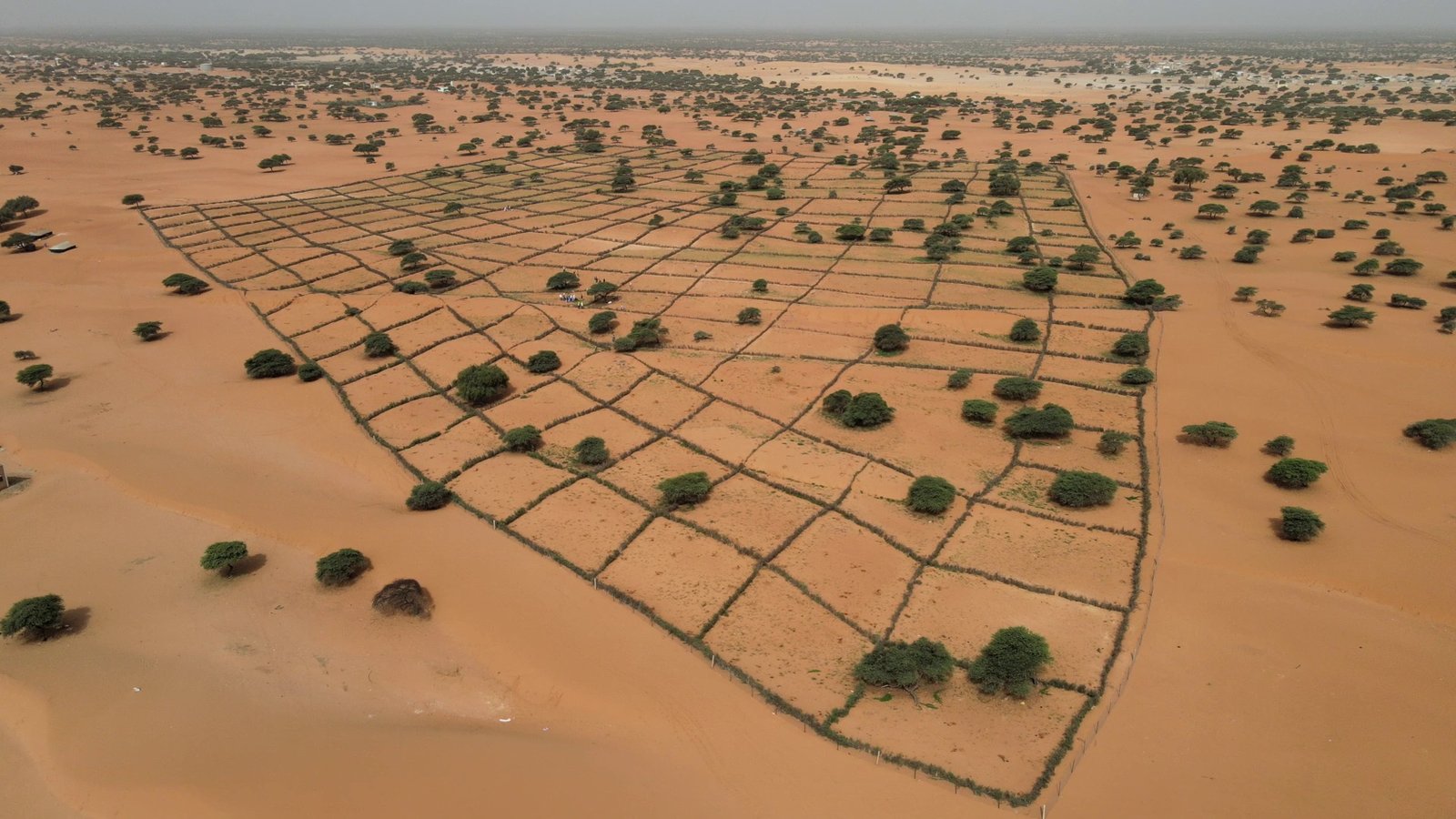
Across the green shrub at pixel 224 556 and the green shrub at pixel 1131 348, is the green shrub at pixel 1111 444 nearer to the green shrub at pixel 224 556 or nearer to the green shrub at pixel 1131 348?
the green shrub at pixel 1131 348

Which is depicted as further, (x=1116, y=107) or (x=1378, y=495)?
(x=1116, y=107)

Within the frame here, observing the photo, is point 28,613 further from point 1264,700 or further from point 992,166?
point 992,166

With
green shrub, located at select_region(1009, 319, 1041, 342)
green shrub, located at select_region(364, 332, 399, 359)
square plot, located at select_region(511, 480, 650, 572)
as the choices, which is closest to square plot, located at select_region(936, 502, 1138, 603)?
square plot, located at select_region(511, 480, 650, 572)

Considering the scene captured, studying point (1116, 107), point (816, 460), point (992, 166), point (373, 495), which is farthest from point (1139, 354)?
point (1116, 107)

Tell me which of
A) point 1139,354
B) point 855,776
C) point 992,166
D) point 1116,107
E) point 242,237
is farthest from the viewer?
point 1116,107

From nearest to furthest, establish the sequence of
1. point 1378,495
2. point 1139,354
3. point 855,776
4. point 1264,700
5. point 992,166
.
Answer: point 855,776 < point 1264,700 < point 1378,495 < point 1139,354 < point 992,166

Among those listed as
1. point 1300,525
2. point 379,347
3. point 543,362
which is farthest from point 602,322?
point 1300,525
